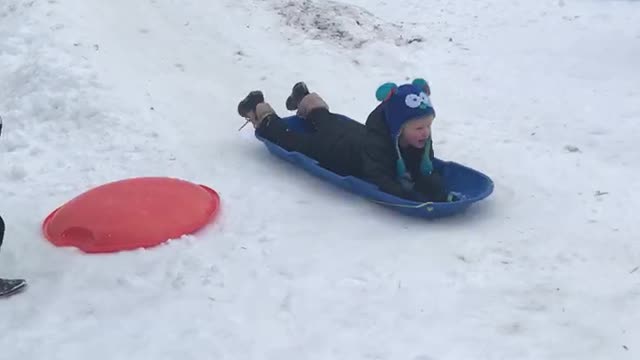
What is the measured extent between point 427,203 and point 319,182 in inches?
39.3

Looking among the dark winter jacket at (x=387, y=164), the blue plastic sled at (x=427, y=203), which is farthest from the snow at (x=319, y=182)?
the dark winter jacket at (x=387, y=164)

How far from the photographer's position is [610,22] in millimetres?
9734

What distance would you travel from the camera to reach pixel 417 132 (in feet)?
17.6

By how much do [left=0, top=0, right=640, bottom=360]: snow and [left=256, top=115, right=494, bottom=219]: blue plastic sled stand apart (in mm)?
76

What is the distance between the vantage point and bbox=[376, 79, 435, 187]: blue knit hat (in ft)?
17.4

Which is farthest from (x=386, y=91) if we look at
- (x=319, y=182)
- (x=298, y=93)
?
(x=298, y=93)

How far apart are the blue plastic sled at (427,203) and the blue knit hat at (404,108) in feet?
0.60

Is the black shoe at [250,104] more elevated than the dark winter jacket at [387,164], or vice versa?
the dark winter jacket at [387,164]

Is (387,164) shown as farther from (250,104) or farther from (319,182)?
(250,104)

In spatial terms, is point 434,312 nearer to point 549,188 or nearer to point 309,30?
point 549,188

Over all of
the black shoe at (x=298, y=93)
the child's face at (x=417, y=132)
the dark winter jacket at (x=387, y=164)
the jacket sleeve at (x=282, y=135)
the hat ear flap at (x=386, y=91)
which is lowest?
the jacket sleeve at (x=282, y=135)

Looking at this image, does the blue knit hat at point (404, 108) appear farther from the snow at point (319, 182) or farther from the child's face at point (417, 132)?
the snow at point (319, 182)

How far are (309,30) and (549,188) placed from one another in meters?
4.19

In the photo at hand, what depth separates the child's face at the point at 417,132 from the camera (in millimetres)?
5352
